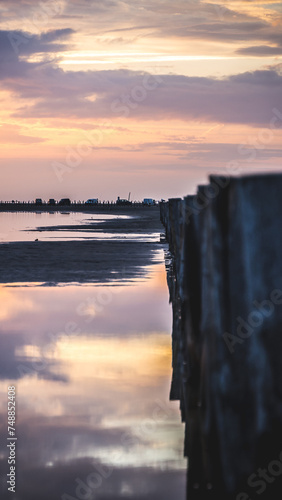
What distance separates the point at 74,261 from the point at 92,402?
1659 centimetres

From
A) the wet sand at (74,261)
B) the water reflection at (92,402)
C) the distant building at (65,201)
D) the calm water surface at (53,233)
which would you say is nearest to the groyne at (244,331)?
the water reflection at (92,402)

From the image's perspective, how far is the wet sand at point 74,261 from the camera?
20.3 m

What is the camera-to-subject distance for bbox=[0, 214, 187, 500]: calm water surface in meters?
6.21

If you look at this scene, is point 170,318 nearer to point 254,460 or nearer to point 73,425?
point 73,425

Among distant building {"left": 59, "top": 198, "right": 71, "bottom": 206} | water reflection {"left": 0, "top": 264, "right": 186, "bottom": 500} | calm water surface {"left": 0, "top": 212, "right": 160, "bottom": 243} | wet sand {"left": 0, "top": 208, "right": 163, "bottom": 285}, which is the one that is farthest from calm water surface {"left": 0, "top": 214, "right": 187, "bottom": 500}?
distant building {"left": 59, "top": 198, "right": 71, "bottom": 206}

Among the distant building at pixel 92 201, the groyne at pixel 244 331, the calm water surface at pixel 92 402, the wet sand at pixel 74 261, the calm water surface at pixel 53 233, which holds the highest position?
the groyne at pixel 244 331

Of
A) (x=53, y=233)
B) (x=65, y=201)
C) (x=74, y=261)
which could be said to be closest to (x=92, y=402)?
(x=74, y=261)

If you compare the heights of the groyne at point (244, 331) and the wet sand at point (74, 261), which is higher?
the groyne at point (244, 331)

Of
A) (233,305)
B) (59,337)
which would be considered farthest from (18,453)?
(59,337)

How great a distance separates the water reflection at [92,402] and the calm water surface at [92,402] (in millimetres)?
10

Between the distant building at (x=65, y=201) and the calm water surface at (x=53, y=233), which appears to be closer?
the calm water surface at (x=53, y=233)

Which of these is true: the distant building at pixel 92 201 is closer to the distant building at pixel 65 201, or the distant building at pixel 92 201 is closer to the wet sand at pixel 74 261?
the distant building at pixel 65 201

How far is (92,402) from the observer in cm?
830

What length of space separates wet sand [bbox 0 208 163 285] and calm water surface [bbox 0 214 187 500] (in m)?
5.25
